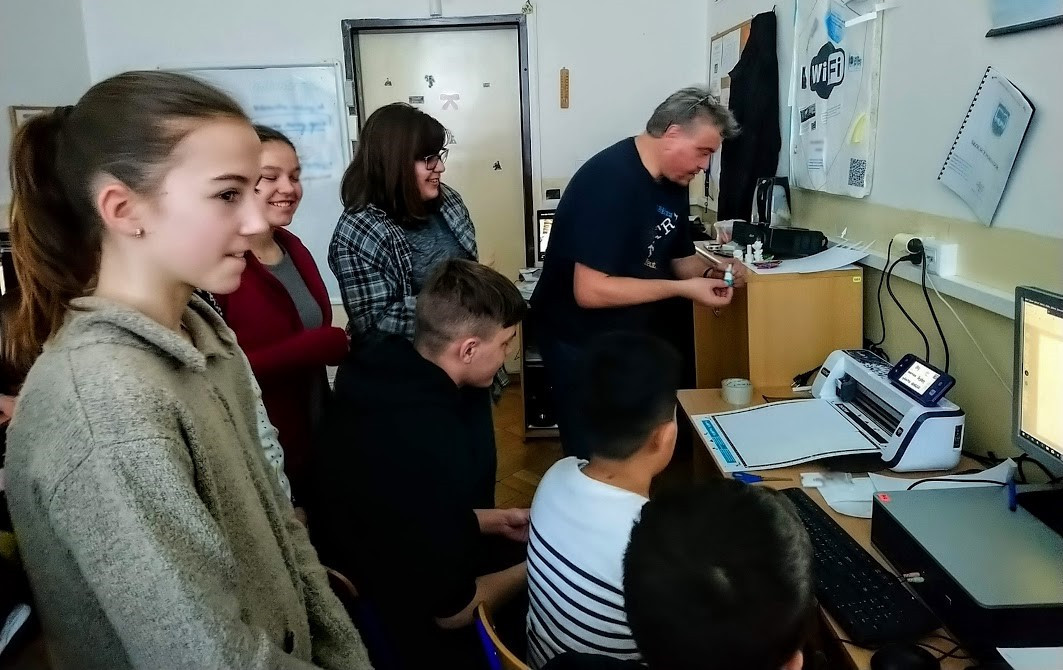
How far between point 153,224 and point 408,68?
3.54 meters

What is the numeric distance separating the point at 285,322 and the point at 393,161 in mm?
554

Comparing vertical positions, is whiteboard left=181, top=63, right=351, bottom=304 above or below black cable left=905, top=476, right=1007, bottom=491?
above

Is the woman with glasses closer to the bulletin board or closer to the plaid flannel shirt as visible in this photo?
the plaid flannel shirt

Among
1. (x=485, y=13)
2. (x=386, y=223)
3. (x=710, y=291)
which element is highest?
(x=485, y=13)

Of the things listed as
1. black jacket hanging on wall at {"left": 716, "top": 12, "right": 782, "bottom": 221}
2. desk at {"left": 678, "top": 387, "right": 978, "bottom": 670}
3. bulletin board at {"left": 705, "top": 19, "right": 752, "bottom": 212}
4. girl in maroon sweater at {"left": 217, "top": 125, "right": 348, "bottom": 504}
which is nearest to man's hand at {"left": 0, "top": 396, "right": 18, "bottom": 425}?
girl in maroon sweater at {"left": 217, "top": 125, "right": 348, "bottom": 504}

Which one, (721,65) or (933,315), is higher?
(721,65)

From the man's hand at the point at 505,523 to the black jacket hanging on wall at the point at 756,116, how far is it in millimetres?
1677

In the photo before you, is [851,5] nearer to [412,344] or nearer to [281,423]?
[412,344]

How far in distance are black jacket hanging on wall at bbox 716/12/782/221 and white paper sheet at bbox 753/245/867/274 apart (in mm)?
688

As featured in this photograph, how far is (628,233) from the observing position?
205 centimetres

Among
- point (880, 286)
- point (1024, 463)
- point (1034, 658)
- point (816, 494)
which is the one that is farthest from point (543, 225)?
point (1034, 658)

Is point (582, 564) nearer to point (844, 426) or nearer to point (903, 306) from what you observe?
point (844, 426)

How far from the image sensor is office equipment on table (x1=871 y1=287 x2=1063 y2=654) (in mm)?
951

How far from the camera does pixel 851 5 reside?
206 cm
